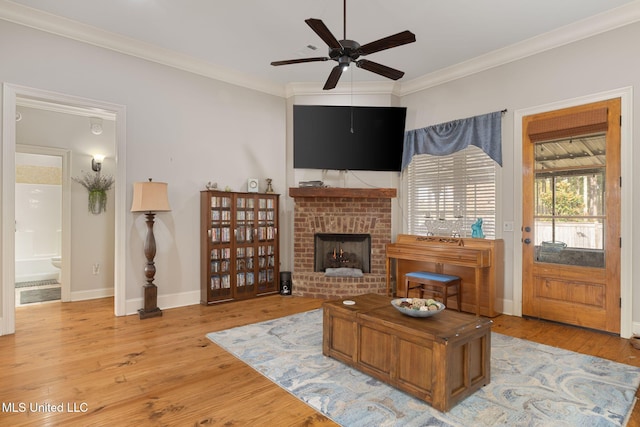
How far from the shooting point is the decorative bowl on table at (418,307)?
2.40 m

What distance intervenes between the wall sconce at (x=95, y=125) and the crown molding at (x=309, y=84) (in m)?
1.36

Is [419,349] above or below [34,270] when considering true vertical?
above

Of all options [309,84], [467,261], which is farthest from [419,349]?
[309,84]

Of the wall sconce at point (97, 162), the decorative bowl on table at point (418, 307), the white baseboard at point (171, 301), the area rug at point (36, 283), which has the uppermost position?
the wall sconce at point (97, 162)

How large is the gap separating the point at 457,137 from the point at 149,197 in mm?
3925

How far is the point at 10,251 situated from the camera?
11.4 feet

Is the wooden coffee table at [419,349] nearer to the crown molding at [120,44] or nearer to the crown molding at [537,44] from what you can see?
the crown molding at [537,44]

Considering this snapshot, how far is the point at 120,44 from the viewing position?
404 cm

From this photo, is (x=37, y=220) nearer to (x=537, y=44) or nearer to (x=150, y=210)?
(x=150, y=210)

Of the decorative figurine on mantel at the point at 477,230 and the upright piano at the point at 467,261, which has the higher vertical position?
the decorative figurine on mantel at the point at 477,230

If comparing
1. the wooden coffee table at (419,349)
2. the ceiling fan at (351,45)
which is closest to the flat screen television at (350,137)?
the ceiling fan at (351,45)

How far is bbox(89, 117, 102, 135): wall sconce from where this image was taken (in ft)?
16.3

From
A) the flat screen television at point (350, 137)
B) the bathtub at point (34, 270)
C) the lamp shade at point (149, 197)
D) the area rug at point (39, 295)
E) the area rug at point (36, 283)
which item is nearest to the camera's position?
the lamp shade at point (149, 197)

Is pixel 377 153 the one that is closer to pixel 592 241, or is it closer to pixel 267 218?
pixel 267 218
